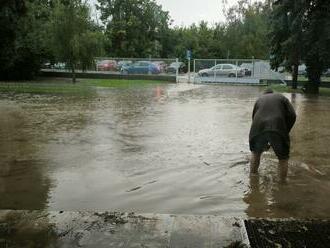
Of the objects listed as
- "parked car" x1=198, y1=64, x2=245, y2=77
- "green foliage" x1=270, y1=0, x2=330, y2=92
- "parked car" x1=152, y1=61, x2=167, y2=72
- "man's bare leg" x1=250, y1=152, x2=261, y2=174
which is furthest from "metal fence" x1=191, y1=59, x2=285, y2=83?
"man's bare leg" x1=250, y1=152, x2=261, y2=174

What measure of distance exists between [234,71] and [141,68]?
321 inches

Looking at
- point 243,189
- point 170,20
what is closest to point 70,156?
point 243,189

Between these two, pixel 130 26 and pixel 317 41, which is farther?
pixel 130 26

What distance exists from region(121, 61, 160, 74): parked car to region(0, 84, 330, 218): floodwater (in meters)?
27.8

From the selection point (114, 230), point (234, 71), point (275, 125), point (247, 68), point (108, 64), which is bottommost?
point (234, 71)

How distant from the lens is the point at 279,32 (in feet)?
107

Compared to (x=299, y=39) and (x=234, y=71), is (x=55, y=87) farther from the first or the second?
(x=234, y=71)

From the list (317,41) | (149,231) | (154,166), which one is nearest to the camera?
(149,231)

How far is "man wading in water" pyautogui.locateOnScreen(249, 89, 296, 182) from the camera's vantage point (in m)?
8.45

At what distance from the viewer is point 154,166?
10031 mm

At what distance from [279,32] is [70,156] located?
78.7 feet

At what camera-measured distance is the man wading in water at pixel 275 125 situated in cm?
845

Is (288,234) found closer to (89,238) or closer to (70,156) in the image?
(89,238)

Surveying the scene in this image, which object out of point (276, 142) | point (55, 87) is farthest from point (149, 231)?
point (55, 87)
